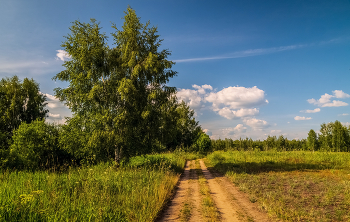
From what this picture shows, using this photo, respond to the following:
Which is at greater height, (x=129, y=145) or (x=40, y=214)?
(x=129, y=145)

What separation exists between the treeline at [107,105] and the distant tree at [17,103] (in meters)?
17.9

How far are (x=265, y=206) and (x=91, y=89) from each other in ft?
44.3

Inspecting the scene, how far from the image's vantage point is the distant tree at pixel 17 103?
28.6 meters

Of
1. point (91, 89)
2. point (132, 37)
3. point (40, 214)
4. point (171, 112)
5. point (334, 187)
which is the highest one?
point (132, 37)

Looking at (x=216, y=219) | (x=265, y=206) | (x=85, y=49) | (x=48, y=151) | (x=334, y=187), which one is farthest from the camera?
(x=48, y=151)

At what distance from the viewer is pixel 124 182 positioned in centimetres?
914

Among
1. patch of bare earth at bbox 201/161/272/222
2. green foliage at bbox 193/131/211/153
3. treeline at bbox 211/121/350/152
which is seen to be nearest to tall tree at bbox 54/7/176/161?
patch of bare earth at bbox 201/161/272/222

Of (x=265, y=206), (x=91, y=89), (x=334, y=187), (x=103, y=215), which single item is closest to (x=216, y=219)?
(x=265, y=206)

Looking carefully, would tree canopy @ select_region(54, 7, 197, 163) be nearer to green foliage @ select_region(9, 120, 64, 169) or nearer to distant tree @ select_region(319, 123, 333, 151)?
green foliage @ select_region(9, 120, 64, 169)

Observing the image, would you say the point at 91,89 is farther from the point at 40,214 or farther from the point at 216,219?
the point at 216,219

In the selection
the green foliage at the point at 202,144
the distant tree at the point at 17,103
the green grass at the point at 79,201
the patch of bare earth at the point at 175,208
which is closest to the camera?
the green grass at the point at 79,201

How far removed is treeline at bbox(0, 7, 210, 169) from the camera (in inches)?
551

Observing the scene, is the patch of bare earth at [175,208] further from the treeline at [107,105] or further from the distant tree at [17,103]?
the distant tree at [17,103]

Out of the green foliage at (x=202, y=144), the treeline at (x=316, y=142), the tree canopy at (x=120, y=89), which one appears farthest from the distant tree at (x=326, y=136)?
the tree canopy at (x=120, y=89)
